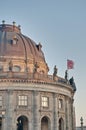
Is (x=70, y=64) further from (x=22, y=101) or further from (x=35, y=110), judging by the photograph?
(x=22, y=101)

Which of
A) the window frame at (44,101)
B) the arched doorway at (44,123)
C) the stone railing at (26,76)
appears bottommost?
the arched doorway at (44,123)

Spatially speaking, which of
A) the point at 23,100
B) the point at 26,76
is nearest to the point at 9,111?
the point at 23,100

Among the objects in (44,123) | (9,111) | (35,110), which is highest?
(35,110)

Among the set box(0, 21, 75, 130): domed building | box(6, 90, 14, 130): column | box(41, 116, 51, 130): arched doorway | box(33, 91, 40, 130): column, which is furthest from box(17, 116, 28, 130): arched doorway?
box(41, 116, 51, 130): arched doorway

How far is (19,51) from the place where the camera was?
65812 millimetres

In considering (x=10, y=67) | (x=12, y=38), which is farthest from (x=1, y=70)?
(x=12, y=38)

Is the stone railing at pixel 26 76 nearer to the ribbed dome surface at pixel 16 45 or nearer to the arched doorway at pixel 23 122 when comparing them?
the arched doorway at pixel 23 122

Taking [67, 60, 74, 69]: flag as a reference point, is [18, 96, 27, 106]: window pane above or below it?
below

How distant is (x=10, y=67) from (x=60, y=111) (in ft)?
35.7

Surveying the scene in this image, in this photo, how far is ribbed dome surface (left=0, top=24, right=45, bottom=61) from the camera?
65438mm

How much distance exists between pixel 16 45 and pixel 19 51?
1529 millimetres

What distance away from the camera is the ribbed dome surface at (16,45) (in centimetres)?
6544

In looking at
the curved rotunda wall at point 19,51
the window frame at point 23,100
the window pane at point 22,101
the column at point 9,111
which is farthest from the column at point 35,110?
the curved rotunda wall at point 19,51

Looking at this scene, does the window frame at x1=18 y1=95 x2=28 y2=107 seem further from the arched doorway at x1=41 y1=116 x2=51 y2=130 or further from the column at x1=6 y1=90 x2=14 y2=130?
the arched doorway at x1=41 y1=116 x2=51 y2=130
